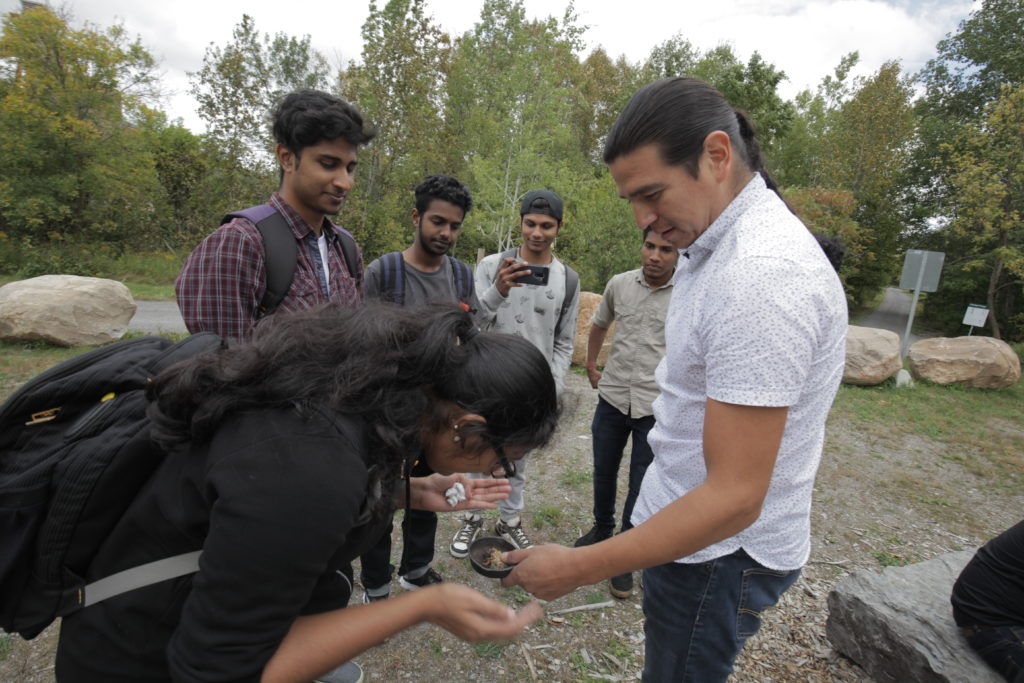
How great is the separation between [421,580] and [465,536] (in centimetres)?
58

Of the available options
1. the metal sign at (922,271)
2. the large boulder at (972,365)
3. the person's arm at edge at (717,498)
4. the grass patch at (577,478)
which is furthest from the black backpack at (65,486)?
the metal sign at (922,271)

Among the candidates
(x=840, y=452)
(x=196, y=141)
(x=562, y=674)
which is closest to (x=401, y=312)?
(x=562, y=674)

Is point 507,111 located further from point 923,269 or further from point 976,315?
point 976,315

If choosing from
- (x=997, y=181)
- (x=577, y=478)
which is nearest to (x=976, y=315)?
(x=997, y=181)

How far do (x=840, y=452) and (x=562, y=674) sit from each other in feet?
16.8

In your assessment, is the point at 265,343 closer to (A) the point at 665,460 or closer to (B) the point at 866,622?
(A) the point at 665,460

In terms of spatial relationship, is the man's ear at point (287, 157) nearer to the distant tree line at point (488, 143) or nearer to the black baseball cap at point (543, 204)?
the black baseball cap at point (543, 204)

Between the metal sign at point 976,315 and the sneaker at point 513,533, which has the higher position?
the metal sign at point 976,315

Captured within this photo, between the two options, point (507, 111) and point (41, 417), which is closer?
point (41, 417)

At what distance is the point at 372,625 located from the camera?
114 cm

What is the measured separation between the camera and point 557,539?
371 cm

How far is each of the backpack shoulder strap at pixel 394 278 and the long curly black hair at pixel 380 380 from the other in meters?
1.65

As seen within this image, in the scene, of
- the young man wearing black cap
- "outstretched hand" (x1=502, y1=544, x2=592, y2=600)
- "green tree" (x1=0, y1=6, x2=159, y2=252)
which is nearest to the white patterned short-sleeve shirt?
"outstretched hand" (x1=502, y1=544, x2=592, y2=600)

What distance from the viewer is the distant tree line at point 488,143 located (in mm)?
12641
